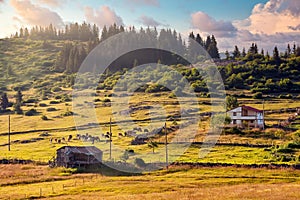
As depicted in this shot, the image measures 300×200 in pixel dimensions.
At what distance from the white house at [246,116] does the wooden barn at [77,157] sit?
38.2 metres

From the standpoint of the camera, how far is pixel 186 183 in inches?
1948

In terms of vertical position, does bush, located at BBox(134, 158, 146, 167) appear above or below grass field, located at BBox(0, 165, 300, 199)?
above

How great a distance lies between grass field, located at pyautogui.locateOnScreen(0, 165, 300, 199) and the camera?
4300 centimetres

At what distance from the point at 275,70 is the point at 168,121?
7975cm

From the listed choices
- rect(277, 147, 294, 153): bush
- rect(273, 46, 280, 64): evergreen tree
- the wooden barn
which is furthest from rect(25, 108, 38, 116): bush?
rect(273, 46, 280, 64): evergreen tree

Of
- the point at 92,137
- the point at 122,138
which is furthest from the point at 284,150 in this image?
the point at 92,137

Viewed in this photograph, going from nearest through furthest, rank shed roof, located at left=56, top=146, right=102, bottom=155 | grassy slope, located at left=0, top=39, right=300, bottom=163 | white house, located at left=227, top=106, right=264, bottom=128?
grassy slope, located at left=0, top=39, right=300, bottom=163
shed roof, located at left=56, top=146, right=102, bottom=155
white house, located at left=227, top=106, right=264, bottom=128

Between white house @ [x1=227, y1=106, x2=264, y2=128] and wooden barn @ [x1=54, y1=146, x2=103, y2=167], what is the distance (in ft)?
125

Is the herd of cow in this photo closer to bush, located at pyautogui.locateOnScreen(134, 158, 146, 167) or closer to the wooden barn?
the wooden barn

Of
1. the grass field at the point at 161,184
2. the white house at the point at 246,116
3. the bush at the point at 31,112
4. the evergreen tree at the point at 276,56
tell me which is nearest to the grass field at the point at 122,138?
the bush at the point at 31,112

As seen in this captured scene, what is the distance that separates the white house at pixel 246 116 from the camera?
94000 millimetres

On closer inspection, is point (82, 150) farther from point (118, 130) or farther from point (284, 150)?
point (284, 150)

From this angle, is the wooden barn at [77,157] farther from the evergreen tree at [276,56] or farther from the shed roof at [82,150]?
the evergreen tree at [276,56]

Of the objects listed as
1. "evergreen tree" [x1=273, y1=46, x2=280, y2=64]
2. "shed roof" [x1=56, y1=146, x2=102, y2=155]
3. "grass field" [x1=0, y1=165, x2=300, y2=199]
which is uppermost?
"evergreen tree" [x1=273, y1=46, x2=280, y2=64]
